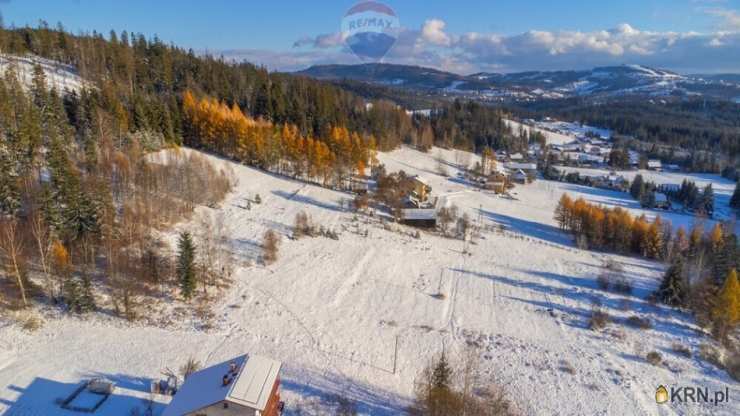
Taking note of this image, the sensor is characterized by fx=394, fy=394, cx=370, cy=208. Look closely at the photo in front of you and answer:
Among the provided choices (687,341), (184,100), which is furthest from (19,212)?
(687,341)

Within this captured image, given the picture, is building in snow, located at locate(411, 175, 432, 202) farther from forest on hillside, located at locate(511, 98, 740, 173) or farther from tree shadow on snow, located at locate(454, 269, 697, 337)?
forest on hillside, located at locate(511, 98, 740, 173)

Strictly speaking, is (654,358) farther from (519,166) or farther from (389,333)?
(519,166)

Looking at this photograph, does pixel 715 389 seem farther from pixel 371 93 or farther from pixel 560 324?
pixel 371 93

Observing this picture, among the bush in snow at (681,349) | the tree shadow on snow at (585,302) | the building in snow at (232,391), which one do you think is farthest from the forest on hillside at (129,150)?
the bush in snow at (681,349)

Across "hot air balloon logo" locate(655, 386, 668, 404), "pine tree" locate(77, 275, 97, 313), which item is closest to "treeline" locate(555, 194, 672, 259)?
"hot air balloon logo" locate(655, 386, 668, 404)

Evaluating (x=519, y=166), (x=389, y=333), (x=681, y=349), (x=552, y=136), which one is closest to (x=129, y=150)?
(x=389, y=333)

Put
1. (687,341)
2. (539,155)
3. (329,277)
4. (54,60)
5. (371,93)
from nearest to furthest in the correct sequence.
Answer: (687,341), (329,277), (54,60), (539,155), (371,93)

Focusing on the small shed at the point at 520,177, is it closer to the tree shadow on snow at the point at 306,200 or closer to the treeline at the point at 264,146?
the treeline at the point at 264,146
